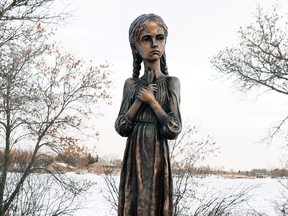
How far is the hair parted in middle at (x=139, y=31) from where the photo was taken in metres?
2.93

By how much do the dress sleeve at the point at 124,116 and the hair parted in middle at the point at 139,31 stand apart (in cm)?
27

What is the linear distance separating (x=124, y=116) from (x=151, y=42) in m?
0.90

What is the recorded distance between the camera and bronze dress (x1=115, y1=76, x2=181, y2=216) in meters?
2.57

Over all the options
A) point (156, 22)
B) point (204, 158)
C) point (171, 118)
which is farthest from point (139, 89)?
point (204, 158)

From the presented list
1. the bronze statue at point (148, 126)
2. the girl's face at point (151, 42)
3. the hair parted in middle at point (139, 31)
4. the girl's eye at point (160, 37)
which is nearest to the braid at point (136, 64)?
the hair parted in middle at point (139, 31)

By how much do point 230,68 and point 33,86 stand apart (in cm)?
797

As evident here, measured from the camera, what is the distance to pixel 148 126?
2.76 meters

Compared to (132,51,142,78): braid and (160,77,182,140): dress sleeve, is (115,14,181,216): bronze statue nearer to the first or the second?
(160,77,182,140): dress sleeve

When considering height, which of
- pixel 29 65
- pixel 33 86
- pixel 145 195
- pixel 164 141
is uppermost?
pixel 29 65

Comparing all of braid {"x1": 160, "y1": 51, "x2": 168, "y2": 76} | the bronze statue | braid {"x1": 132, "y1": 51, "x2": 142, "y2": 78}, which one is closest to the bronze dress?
the bronze statue

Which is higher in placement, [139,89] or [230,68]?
[230,68]

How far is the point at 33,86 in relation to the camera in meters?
9.95

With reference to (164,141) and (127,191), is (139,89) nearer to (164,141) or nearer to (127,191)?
(164,141)

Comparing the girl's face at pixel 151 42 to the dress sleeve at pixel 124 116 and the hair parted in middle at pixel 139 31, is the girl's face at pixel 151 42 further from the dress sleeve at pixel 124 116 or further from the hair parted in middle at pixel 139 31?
the dress sleeve at pixel 124 116
